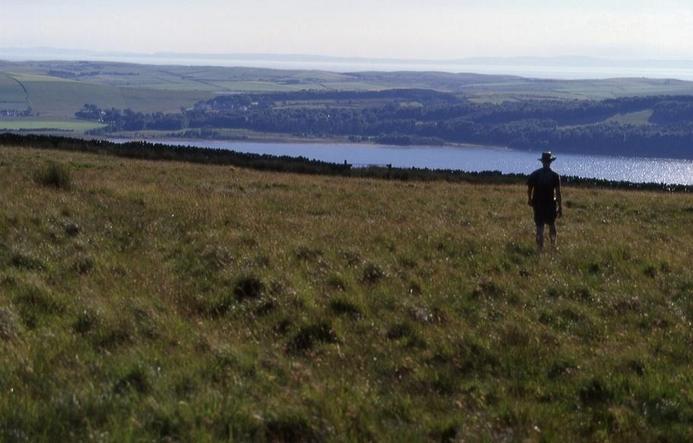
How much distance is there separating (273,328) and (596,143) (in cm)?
10367

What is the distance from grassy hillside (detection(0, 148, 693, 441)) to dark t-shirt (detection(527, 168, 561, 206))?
0.95m

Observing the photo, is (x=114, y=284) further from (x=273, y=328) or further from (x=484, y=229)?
(x=484, y=229)

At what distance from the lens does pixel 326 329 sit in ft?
29.4

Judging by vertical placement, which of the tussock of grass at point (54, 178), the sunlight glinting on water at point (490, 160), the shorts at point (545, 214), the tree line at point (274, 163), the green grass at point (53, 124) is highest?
the shorts at point (545, 214)

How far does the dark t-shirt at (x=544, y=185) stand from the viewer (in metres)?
15.8

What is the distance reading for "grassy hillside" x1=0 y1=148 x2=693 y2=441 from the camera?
6.33 meters

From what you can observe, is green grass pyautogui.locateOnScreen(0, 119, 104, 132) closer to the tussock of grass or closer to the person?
the tussock of grass

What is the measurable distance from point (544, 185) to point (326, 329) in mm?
8270

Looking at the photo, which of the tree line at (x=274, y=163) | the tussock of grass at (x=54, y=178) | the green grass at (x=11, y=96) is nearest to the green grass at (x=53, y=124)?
the green grass at (x=11, y=96)

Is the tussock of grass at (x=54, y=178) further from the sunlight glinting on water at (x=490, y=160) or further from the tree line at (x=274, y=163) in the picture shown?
the sunlight glinting on water at (x=490, y=160)

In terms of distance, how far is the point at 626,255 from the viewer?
14.2m

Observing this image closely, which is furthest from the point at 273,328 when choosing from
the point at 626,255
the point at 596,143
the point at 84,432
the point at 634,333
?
the point at 596,143

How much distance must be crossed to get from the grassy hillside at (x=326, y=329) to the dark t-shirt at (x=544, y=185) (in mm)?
950

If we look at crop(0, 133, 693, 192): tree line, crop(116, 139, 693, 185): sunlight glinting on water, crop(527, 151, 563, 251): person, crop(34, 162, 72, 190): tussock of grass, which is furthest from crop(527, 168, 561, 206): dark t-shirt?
crop(116, 139, 693, 185): sunlight glinting on water
